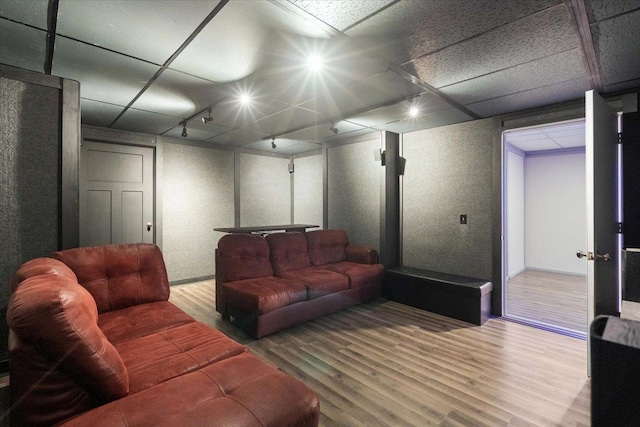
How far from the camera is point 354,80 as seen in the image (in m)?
2.75

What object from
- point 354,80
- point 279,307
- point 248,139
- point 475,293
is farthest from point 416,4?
point 248,139

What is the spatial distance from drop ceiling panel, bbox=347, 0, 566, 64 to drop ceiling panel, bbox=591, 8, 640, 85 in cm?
53

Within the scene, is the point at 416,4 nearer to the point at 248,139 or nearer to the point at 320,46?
the point at 320,46

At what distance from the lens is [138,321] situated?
7.23 feet

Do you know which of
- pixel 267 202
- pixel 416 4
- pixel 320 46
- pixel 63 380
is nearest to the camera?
pixel 63 380

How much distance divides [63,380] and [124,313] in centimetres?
127

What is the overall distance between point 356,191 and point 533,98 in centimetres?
264

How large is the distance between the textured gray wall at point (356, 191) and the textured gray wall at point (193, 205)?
1977 millimetres

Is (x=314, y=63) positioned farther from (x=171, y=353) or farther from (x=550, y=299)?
(x=550, y=299)

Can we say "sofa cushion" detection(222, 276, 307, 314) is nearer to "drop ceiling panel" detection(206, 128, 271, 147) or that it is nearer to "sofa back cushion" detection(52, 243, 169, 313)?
"sofa back cushion" detection(52, 243, 169, 313)

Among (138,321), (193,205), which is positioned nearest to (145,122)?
(193,205)

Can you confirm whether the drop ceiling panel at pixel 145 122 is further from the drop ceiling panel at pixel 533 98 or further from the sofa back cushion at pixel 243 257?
the drop ceiling panel at pixel 533 98

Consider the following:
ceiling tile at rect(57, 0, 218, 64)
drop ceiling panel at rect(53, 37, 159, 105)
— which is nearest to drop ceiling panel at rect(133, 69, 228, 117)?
drop ceiling panel at rect(53, 37, 159, 105)

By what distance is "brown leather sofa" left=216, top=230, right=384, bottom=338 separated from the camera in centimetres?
319
